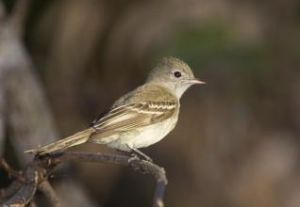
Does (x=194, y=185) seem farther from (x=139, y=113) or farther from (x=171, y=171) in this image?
(x=139, y=113)

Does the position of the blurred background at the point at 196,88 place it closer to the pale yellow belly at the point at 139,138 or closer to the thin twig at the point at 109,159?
the pale yellow belly at the point at 139,138

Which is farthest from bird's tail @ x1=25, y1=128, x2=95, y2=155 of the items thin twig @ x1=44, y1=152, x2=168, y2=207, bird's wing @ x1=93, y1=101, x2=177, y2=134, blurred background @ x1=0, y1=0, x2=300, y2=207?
blurred background @ x1=0, y1=0, x2=300, y2=207

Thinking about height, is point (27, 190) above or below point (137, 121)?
above

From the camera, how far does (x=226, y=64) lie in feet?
32.8

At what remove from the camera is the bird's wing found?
571 cm

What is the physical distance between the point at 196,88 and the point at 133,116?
4.40 m

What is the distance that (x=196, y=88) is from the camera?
408 inches

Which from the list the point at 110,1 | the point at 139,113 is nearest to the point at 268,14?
the point at 110,1

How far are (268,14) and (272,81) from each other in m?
0.81

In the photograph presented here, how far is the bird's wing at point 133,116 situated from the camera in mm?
5707

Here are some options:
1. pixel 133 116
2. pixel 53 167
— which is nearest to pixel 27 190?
pixel 53 167

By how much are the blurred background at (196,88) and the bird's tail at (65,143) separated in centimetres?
431

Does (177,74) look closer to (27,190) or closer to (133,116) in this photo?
(133,116)

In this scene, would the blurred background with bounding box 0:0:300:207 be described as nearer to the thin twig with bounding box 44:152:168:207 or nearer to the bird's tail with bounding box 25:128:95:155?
the bird's tail with bounding box 25:128:95:155
